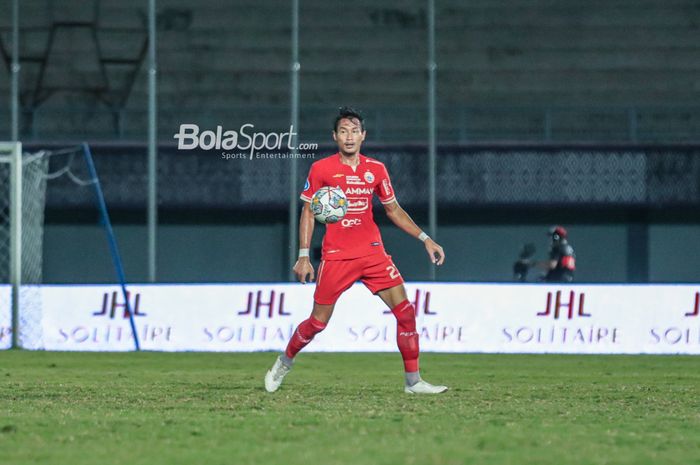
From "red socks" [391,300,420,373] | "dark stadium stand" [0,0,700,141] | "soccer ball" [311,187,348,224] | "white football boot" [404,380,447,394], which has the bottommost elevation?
"white football boot" [404,380,447,394]

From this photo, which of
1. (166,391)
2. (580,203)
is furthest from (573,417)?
(580,203)

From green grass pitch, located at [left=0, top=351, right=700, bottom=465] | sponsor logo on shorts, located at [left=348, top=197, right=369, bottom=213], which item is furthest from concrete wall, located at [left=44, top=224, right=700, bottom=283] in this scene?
sponsor logo on shorts, located at [left=348, top=197, right=369, bottom=213]

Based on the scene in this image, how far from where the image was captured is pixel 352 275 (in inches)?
444

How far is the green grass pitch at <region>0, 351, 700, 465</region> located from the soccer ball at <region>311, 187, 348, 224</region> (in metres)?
1.37

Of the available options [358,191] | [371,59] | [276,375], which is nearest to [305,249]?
[358,191]

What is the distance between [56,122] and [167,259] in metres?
3.68

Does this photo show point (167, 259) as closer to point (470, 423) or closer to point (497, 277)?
point (497, 277)

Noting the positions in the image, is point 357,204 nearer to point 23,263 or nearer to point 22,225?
point 23,263

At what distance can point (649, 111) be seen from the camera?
102 feet

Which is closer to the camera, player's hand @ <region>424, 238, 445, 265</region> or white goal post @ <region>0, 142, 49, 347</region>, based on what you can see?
player's hand @ <region>424, 238, 445, 265</region>

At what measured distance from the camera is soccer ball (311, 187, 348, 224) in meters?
11.1

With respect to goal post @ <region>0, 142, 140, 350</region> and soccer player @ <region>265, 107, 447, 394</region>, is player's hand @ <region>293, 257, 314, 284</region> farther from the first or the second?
goal post @ <region>0, 142, 140, 350</region>

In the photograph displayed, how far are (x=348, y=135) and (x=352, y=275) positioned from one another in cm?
105

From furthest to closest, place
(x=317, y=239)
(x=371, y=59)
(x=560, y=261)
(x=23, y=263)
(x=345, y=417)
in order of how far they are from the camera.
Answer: (x=371, y=59) < (x=317, y=239) < (x=560, y=261) < (x=23, y=263) < (x=345, y=417)
